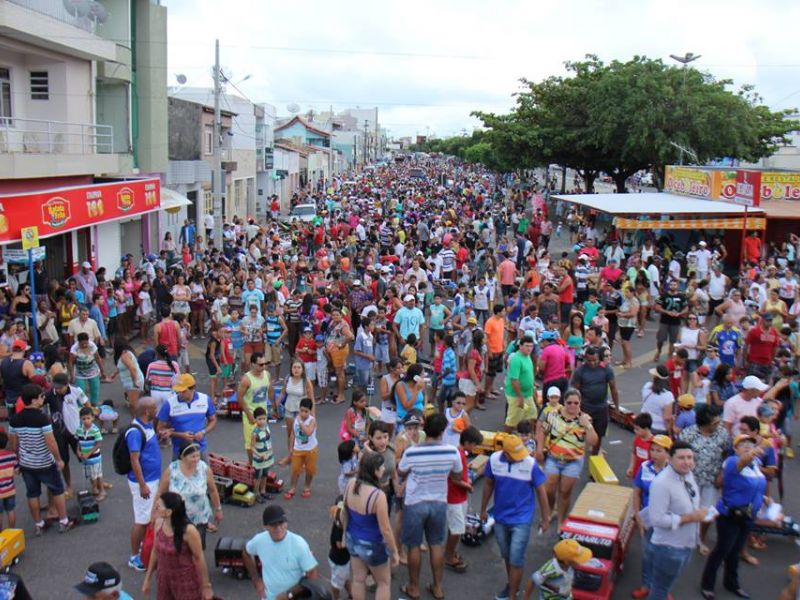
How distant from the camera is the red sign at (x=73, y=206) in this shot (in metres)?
13.3

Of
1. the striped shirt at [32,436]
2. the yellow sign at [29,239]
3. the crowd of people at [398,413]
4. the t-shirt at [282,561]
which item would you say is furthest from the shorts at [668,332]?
the yellow sign at [29,239]

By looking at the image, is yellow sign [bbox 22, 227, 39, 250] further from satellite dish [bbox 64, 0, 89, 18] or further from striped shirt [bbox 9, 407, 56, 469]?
satellite dish [bbox 64, 0, 89, 18]

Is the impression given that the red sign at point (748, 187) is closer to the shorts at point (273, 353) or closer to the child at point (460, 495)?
the shorts at point (273, 353)

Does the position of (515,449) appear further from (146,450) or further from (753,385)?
(146,450)

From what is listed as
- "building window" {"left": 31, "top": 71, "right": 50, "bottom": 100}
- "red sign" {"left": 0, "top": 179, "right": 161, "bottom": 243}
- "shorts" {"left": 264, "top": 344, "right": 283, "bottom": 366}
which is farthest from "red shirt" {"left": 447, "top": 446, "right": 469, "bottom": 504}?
"building window" {"left": 31, "top": 71, "right": 50, "bottom": 100}

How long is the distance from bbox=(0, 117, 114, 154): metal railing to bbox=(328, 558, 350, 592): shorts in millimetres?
13235

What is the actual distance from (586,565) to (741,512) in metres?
1.50

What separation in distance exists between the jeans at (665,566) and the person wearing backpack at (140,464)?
14.1 feet

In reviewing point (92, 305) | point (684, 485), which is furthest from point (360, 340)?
point (684, 485)

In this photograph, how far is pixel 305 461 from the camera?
8.49 m

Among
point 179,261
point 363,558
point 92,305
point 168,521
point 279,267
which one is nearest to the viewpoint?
point 168,521

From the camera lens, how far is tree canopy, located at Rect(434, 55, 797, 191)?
111ft

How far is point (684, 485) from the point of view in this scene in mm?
5988

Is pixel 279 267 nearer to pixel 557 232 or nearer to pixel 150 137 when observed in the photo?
pixel 150 137
